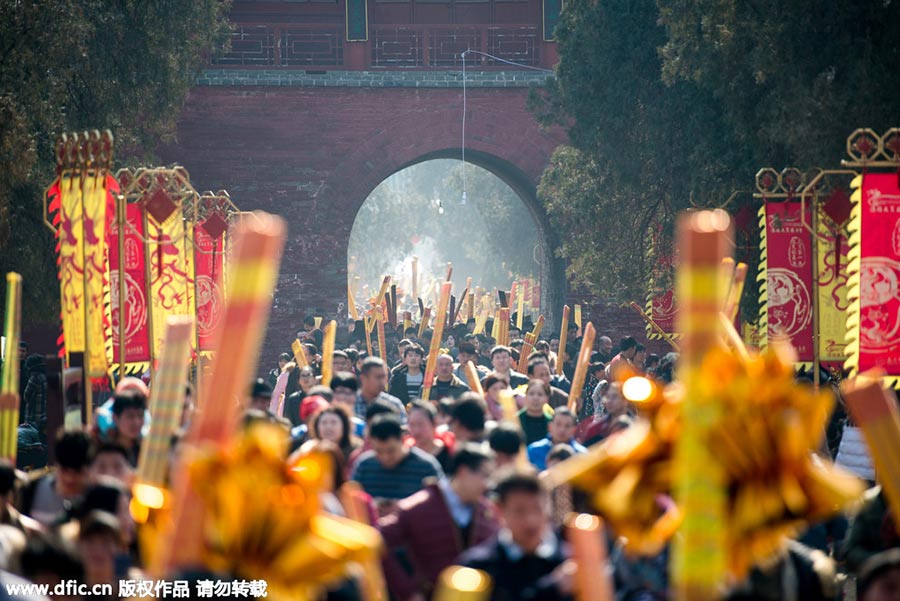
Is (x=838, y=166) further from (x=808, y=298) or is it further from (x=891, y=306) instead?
(x=891, y=306)

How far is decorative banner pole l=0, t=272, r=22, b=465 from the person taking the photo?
202 inches

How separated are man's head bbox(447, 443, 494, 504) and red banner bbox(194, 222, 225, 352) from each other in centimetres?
841

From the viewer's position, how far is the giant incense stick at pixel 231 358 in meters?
2.63

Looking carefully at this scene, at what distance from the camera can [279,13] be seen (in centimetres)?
2517

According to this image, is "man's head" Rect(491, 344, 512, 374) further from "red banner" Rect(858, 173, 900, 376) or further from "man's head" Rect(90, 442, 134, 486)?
"man's head" Rect(90, 442, 134, 486)

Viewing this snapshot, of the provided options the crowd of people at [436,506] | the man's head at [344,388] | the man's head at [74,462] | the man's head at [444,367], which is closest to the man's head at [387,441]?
the crowd of people at [436,506]

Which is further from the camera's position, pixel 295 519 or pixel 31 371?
pixel 31 371

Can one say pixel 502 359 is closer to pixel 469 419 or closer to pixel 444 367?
pixel 444 367

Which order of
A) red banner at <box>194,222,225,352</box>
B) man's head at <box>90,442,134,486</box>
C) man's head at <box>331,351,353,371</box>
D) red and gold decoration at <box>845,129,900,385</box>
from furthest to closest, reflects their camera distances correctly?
red banner at <box>194,222,225,352</box>
man's head at <box>331,351,353,371</box>
red and gold decoration at <box>845,129,900,385</box>
man's head at <box>90,442,134,486</box>

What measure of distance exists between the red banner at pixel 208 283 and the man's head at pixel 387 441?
7360 mm

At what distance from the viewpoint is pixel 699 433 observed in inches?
106

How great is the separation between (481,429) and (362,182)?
18.3 meters

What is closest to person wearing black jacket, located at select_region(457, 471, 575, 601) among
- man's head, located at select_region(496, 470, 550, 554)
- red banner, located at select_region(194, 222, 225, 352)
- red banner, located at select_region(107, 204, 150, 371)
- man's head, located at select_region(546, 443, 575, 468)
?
man's head, located at select_region(496, 470, 550, 554)

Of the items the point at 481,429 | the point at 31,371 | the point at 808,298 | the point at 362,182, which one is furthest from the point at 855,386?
the point at 362,182
